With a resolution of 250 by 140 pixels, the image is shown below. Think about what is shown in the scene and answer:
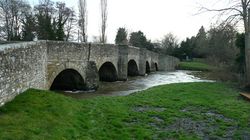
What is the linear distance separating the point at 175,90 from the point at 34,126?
9.71m

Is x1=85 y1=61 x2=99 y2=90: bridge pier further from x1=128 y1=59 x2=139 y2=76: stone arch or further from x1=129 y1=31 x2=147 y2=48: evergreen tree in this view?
x1=129 y1=31 x2=147 y2=48: evergreen tree

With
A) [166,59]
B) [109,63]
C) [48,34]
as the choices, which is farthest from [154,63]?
[109,63]

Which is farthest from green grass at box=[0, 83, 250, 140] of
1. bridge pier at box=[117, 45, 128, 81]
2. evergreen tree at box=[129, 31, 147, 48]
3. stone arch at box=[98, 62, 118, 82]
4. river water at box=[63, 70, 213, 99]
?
evergreen tree at box=[129, 31, 147, 48]

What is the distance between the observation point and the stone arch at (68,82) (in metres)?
17.2

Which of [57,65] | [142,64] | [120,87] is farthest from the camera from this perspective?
[142,64]

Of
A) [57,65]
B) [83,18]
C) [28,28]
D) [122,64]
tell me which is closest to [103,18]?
[83,18]

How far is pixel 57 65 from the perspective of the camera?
14.2 meters

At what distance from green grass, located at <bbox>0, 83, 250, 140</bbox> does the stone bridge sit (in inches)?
23.1

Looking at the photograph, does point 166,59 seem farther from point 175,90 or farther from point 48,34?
point 175,90

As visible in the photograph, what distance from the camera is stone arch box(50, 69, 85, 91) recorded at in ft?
56.5

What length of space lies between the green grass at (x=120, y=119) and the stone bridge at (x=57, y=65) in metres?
0.59

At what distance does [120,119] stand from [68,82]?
971cm

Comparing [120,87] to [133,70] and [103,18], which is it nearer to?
[133,70]

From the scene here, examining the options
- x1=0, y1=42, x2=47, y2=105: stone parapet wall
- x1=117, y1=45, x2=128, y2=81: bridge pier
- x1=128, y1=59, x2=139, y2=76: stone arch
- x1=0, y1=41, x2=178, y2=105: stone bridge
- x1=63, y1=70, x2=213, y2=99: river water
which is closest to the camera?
x1=0, y1=42, x2=47, y2=105: stone parapet wall
